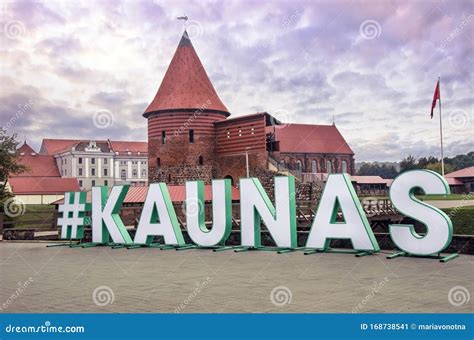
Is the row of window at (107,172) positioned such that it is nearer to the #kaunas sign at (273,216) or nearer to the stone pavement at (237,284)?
the #kaunas sign at (273,216)

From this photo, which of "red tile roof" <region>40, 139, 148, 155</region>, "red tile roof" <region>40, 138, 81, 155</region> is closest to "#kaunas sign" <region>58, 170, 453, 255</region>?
"red tile roof" <region>40, 139, 148, 155</region>

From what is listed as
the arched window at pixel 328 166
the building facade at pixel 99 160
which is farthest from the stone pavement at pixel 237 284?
the building facade at pixel 99 160

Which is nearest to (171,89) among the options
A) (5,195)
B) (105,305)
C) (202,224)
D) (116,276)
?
(5,195)

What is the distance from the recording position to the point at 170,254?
44.8 feet

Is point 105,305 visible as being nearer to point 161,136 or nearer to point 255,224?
point 255,224

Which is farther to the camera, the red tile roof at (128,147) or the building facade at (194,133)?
the red tile roof at (128,147)

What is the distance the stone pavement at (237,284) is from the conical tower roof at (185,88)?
94.1 feet

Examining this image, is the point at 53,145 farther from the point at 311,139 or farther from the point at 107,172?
the point at 311,139

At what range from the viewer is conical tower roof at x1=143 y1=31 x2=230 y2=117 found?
4106 centimetres

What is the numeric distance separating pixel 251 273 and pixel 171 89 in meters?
33.4

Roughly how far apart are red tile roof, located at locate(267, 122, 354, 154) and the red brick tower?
966 inches

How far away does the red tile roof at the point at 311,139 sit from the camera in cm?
6675

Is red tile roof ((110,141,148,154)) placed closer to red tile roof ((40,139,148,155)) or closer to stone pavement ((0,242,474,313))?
red tile roof ((40,139,148,155))

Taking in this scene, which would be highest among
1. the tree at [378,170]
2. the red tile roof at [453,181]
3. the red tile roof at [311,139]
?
the red tile roof at [311,139]
